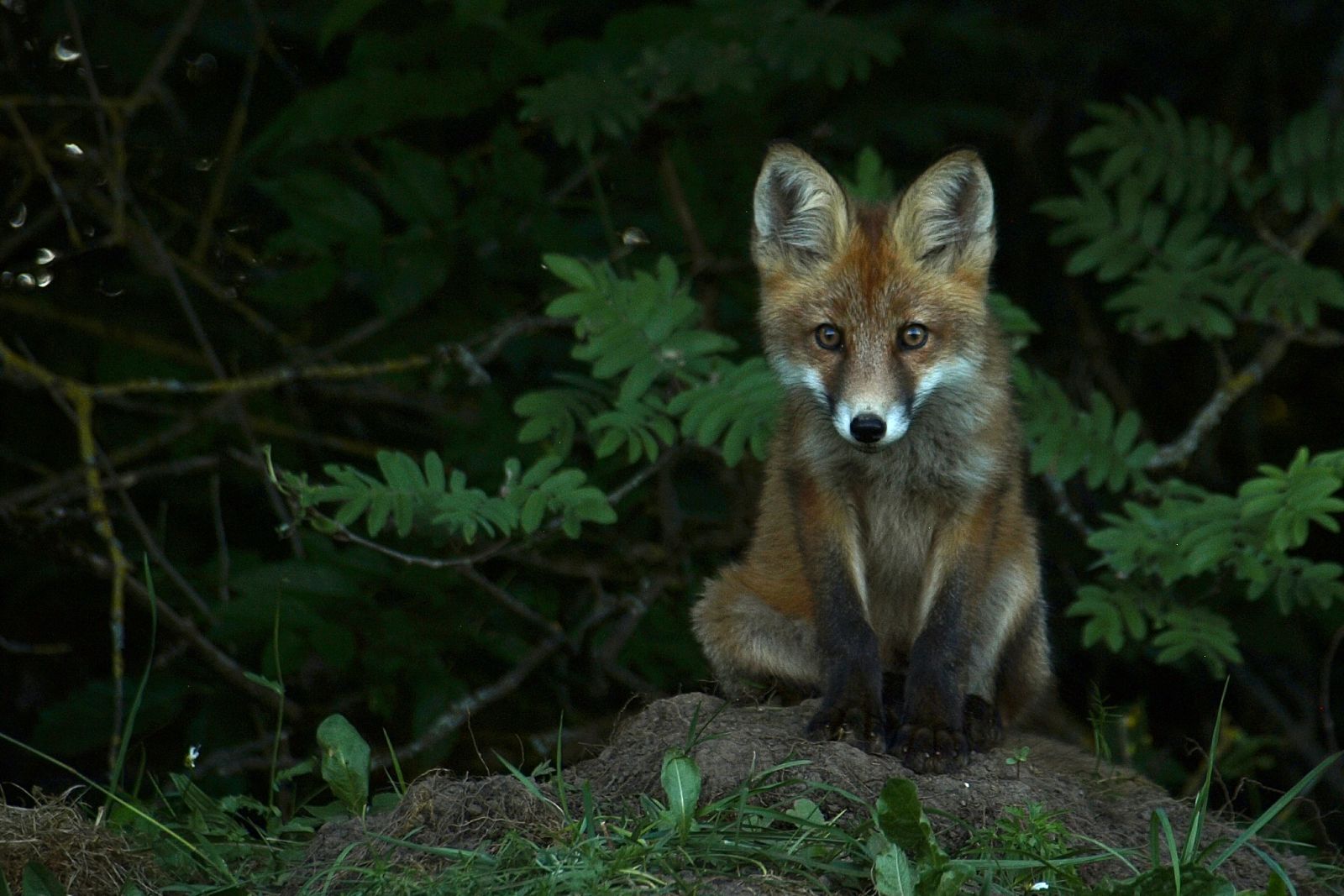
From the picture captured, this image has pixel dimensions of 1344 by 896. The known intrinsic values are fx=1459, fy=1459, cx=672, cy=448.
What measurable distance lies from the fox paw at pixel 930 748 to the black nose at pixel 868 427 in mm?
795

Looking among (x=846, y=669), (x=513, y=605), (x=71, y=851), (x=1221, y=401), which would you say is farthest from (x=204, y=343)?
(x=1221, y=401)

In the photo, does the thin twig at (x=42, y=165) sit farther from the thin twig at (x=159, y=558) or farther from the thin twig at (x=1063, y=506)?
the thin twig at (x=1063, y=506)

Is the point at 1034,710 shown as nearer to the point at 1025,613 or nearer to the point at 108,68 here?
the point at 1025,613

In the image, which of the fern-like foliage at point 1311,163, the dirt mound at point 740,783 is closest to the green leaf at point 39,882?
the dirt mound at point 740,783

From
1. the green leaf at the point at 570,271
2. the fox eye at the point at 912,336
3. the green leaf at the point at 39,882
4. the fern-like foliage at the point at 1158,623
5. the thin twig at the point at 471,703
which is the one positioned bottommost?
the thin twig at the point at 471,703

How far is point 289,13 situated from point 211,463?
6.69 ft

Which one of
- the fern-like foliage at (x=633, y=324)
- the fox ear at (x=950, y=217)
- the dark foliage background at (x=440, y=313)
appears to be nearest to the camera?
the fox ear at (x=950, y=217)

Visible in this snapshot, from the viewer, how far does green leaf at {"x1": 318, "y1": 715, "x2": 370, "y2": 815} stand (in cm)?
367

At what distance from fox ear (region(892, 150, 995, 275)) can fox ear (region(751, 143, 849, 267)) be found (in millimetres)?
199

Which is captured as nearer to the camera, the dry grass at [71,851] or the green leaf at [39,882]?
the green leaf at [39,882]

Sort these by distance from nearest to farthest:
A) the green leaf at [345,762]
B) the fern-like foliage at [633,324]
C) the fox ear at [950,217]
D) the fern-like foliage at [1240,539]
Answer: the green leaf at [345,762], the fox ear at [950,217], the fern-like foliage at [1240,539], the fern-like foliage at [633,324]

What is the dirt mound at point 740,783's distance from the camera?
3357 mm

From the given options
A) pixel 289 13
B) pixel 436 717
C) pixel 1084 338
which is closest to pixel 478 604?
pixel 436 717

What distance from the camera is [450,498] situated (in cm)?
453
